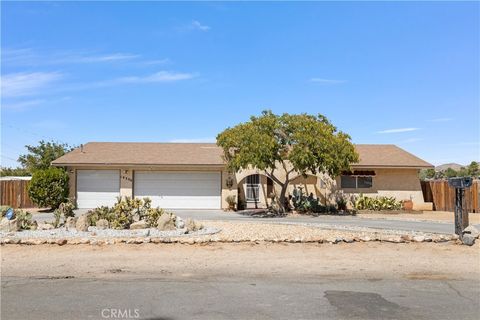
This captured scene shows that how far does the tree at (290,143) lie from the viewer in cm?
2270

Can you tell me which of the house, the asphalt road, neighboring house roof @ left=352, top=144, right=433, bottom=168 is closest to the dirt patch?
the asphalt road

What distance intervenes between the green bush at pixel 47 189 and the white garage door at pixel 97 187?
152 cm

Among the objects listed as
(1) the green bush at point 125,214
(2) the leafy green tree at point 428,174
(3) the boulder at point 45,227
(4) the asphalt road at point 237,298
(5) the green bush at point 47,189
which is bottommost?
(4) the asphalt road at point 237,298

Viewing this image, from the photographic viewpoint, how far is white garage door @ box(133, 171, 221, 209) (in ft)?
91.0

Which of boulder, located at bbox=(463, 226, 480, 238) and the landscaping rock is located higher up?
boulder, located at bbox=(463, 226, 480, 238)

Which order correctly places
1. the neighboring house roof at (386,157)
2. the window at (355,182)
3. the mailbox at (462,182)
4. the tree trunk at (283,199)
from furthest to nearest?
1. the window at (355,182)
2. the neighboring house roof at (386,157)
3. the tree trunk at (283,199)
4. the mailbox at (462,182)

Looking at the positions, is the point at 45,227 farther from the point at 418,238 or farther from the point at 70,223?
the point at 418,238

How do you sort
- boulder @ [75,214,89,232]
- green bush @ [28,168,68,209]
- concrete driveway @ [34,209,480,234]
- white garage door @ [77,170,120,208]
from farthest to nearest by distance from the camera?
white garage door @ [77,170,120,208] < green bush @ [28,168,68,209] < concrete driveway @ [34,209,480,234] < boulder @ [75,214,89,232]

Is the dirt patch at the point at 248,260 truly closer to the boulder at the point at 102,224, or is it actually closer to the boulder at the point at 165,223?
the boulder at the point at 165,223

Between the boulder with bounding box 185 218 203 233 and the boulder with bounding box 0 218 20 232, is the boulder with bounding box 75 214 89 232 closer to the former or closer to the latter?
the boulder with bounding box 0 218 20 232

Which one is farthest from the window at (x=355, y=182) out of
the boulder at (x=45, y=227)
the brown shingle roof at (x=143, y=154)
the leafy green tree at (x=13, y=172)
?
the leafy green tree at (x=13, y=172)

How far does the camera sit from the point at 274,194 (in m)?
28.2

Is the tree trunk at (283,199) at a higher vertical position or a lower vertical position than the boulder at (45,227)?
higher

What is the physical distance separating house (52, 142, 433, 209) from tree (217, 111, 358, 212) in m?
3.28
